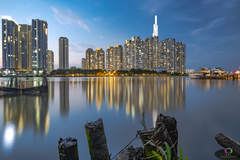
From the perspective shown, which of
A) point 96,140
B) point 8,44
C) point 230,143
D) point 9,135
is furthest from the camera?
point 8,44

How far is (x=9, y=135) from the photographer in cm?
665

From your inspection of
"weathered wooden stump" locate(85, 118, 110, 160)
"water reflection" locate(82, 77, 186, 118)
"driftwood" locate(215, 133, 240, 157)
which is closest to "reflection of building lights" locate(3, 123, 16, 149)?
"weathered wooden stump" locate(85, 118, 110, 160)

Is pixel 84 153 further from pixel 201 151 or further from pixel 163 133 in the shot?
pixel 201 151

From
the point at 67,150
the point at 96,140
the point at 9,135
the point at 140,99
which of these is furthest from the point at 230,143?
the point at 140,99

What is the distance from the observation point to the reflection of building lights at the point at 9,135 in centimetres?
573

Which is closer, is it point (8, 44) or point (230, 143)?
point (230, 143)

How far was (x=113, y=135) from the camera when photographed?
668 cm

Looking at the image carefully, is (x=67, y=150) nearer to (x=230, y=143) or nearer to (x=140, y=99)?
(x=230, y=143)

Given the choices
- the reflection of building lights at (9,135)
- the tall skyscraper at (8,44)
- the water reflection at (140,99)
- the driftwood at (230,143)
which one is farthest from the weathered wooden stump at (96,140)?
the tall skyscraper at (8,44)

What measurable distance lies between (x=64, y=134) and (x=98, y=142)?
12.6 ft

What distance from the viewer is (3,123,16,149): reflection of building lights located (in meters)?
5.73

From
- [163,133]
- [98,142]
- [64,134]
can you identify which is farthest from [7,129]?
[163,133]

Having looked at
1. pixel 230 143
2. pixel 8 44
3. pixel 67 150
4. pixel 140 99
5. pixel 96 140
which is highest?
pixel 8 44

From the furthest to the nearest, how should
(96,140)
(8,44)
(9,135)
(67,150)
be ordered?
(8,44), (9,135), (96,140), (67,150)
